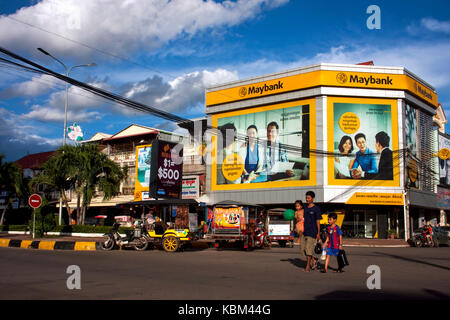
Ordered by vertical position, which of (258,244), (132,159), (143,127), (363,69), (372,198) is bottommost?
(258,244)

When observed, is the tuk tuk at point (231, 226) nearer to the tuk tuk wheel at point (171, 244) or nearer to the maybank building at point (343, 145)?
the tuk tuk wheel at point (171, 244)

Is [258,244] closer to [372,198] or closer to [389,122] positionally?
[372,198]

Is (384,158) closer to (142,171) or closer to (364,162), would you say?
(364,162)

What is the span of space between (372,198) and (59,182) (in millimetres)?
24886

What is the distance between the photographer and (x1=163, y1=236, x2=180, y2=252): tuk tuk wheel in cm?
1886

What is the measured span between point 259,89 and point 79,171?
1736cm

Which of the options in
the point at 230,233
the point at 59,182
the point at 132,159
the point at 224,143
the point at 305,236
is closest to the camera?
the point at 305,236

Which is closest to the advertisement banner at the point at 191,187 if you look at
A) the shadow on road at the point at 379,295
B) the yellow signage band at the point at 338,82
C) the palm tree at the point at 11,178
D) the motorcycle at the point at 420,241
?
the yellow signage band at the point at 338,82

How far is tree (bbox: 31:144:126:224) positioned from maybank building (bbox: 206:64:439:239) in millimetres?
12477

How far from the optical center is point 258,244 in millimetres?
21781

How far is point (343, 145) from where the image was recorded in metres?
36.6

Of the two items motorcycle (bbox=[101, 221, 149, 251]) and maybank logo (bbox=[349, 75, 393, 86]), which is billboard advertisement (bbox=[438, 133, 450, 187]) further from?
motorcycle (bbox=[101, 221, 149, 251])

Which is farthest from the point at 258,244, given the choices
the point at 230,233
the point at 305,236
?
the point at 305,236
